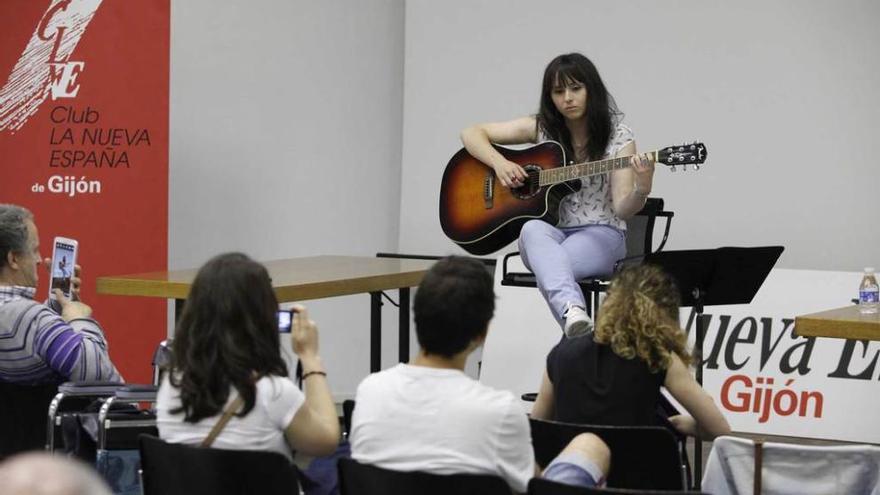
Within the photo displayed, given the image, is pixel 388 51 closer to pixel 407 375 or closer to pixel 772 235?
pixel 772 235

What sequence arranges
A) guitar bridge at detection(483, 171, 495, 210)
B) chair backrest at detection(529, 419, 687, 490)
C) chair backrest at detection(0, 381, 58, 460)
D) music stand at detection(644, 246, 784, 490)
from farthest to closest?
guitar bridge at detection(483, 171, 495, 210) < music stand at detection(644, 246, 784, 490) < chair backrest at detection(0, 381, 58, 460) < chair backrest at detection(529, 419, 687, 490)

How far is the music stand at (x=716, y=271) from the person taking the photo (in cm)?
418

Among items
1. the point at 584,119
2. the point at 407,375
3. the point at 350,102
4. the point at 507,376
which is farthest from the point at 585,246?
the point at 350,102

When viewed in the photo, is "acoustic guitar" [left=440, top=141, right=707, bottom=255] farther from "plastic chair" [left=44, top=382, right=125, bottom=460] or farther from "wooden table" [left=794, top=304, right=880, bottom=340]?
"plastic chair" [left=44, top=382, right=125, bottom=460]

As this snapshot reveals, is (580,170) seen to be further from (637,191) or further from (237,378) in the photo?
(237,378)

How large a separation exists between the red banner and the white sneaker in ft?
7.51

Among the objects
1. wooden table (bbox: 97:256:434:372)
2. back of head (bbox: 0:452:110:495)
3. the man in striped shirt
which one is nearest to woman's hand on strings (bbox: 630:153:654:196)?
wooden table (bbox: 97:256:434:372)

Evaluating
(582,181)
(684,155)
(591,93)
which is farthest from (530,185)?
(684,155)

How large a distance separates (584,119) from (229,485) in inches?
98.4

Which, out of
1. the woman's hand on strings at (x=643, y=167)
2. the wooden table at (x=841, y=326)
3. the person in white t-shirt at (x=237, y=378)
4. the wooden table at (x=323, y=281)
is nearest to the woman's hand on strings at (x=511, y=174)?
the woman's hand on strings at (x=643, y=167)

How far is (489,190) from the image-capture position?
4.93m

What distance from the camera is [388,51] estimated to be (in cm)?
678

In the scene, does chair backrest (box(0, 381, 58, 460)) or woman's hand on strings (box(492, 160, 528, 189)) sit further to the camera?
woman's hand on strings (box(492, 160, 528, 189))

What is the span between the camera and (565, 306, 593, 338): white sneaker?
4.05 m
